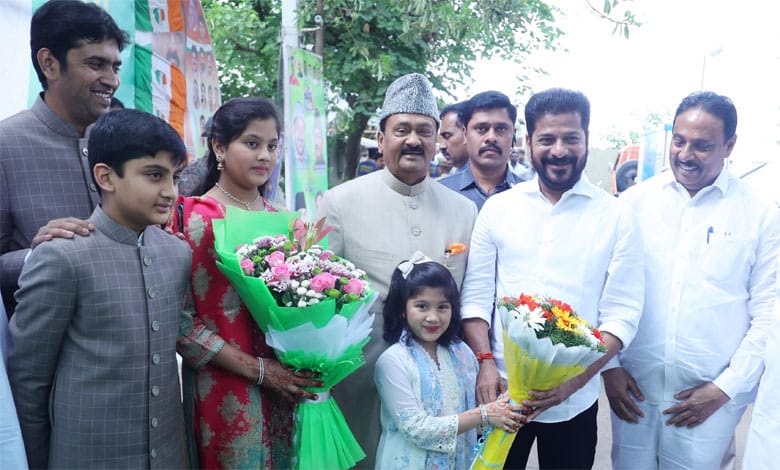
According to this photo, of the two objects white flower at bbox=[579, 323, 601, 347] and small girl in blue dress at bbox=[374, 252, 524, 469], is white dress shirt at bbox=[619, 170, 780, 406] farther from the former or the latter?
small girl in blue dress at bbox=[374, 252, 524, 469]

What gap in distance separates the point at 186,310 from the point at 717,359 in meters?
2.35

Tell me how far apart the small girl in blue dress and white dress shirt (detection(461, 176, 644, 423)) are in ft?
0.67

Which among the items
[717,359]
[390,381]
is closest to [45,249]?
[390,381]

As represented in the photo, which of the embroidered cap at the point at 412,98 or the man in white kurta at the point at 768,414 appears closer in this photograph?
the man in white kurta at the point at 768,414

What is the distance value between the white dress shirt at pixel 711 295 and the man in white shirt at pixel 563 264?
23cm

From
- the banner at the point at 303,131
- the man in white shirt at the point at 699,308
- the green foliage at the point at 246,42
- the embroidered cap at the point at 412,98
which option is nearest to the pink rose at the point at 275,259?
the embroidered cap at the point at 412,98

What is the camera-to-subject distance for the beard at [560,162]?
2.76 metres

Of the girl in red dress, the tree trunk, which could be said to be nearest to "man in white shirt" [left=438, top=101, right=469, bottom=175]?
the girl in red dress

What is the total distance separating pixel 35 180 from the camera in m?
2.26

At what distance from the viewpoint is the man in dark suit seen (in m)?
2.23

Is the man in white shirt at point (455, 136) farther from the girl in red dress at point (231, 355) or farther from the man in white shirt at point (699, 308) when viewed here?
the girl in red dress at point (231, 355)

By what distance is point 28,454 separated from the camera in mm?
2053

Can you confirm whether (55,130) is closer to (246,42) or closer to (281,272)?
(281,272)

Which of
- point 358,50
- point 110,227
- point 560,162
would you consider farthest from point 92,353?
point 358,50
